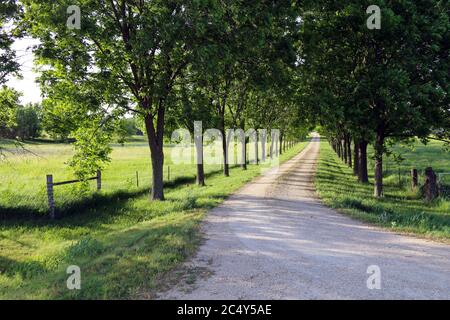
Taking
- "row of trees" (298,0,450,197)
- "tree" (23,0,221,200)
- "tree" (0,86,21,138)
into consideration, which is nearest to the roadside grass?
"row of trees" (298,0,450,197)

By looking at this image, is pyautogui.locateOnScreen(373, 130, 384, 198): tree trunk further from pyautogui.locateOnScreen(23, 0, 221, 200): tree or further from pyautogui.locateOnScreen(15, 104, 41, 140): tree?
pyautogui.locateOnScreen(15, 104, 41, 140): tree

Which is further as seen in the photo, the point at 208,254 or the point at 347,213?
the point at 347,213

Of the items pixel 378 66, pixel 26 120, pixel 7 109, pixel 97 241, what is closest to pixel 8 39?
pixel 7 109

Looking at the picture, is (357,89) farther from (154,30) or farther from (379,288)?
(379,288)

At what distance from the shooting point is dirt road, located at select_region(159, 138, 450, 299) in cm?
596

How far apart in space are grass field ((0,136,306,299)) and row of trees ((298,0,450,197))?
7036mm

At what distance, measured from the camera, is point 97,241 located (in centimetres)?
1011

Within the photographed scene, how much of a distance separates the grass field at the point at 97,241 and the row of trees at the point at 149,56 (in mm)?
2314

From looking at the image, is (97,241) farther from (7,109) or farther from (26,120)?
(26,120)

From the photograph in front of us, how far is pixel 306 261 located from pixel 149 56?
31.5 feet

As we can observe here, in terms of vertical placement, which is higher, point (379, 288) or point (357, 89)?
point (357, 89)

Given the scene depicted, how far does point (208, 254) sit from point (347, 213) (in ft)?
23.9
